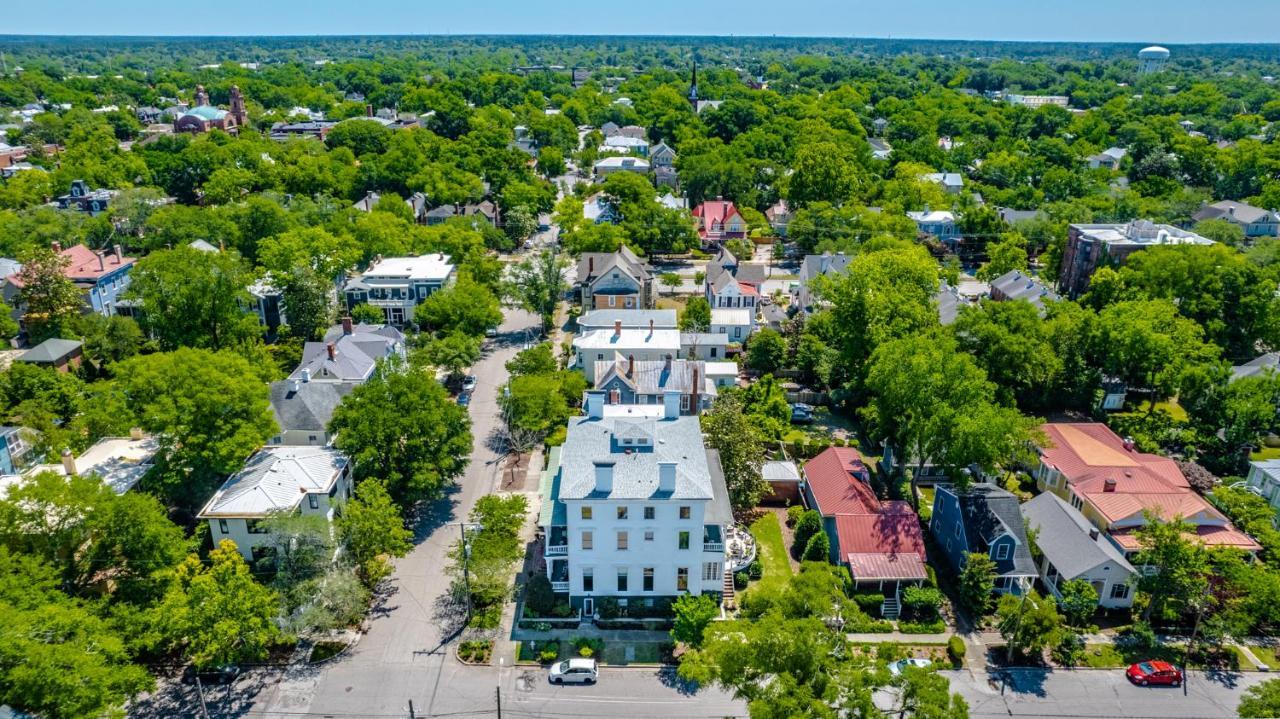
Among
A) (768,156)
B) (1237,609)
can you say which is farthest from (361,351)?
(768,156)

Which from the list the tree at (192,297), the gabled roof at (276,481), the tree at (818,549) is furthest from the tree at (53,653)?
the tree at (192,297)

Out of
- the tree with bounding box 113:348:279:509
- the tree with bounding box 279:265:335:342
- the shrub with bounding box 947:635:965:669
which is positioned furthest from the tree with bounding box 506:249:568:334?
the shrub with bounding box 947:635:965:669

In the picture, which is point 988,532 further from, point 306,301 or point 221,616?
point 306,301

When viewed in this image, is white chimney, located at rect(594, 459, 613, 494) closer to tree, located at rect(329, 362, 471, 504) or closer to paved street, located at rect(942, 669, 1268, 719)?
tree, located at rect(329, 362, 471, 504)

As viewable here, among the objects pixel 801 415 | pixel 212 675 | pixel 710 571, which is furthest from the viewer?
pixel 801 415

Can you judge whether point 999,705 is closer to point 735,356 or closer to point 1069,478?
point 1069,478

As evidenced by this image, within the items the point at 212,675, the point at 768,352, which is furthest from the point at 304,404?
the point at 768,352

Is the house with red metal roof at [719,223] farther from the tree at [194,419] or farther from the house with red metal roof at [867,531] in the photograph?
the tree at [194,419]
